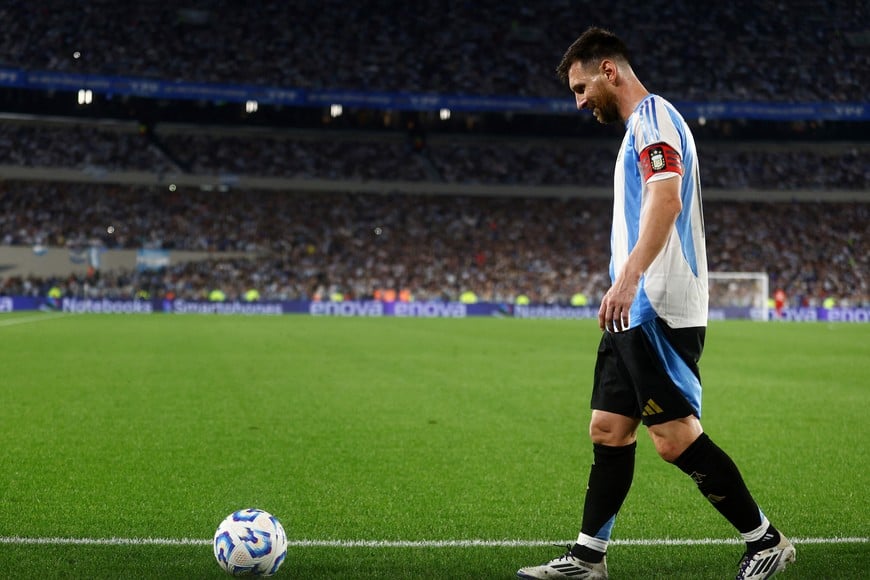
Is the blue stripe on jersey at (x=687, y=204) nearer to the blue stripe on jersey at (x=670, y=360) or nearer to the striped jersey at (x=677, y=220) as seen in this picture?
the striped jersey at (x=677, y=220)

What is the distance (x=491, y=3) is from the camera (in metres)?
53.5

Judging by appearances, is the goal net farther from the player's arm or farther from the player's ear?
the player's arm

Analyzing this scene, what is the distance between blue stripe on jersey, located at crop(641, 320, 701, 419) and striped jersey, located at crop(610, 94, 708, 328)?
5cm

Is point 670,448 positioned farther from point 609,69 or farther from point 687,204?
point 609,69

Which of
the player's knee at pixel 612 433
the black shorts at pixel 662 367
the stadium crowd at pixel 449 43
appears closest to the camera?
the black shorts at pixel 662 367

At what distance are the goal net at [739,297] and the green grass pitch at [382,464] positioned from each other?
25.4m

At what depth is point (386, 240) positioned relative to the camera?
47.2m

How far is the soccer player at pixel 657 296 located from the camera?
355 cm

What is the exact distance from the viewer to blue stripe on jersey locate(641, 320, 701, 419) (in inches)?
144

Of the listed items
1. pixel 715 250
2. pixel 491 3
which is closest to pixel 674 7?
pixel 491 3

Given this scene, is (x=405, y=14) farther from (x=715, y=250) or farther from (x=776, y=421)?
(x=776, y=421)

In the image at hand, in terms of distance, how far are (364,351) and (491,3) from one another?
129 ft

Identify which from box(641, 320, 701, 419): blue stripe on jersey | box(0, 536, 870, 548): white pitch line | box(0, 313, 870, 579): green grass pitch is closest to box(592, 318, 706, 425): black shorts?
box(641, 320, 701, 419): blue stripe on jersey

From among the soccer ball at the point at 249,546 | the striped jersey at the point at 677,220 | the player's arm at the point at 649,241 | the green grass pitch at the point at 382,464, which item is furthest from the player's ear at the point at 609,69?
the soccer ball at the point at 249,546
